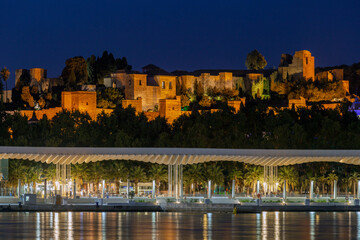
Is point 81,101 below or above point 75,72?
below

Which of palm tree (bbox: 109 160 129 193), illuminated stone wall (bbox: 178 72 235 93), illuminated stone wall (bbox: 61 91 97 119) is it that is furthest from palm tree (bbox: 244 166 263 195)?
illuminated stone wall (bbox: 178 72 235 93)

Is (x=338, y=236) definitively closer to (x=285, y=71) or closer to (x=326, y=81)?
(x=326, y=81)

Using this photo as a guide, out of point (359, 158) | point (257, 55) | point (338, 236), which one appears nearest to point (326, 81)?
point (257, 55)

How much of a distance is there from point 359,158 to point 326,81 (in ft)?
209

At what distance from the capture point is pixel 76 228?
93.5 ft

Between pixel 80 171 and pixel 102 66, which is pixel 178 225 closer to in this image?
pixel 80 171

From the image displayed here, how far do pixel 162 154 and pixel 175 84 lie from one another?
6531 cm

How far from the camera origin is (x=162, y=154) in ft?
133

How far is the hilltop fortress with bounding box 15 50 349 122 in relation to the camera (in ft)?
305

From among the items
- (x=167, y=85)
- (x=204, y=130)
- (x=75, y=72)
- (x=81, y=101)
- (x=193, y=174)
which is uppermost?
(x=75, y=72)

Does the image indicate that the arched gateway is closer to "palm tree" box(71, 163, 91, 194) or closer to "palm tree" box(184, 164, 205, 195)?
"palm tree" box(184, 164, 205, 195)

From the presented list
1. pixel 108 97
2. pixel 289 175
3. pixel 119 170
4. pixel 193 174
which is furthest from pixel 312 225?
pixel 108 97

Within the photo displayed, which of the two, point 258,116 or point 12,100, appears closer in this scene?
point 258,116

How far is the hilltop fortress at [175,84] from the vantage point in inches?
3664
